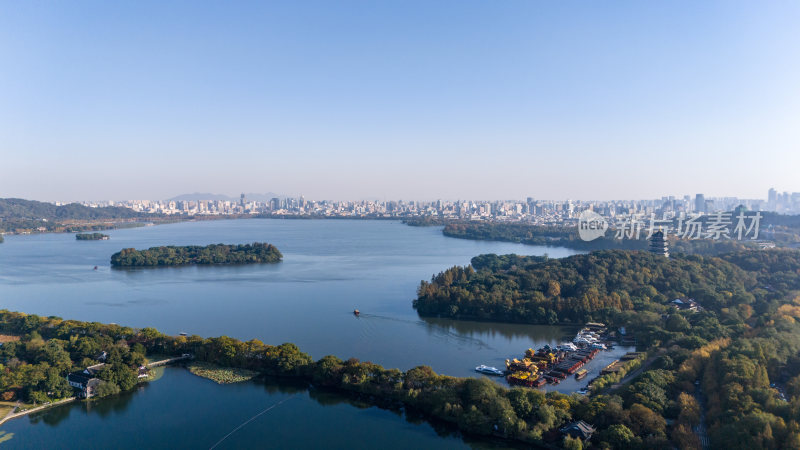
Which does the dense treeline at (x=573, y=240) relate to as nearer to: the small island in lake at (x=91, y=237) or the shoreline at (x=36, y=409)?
the shoreline at (x=36, y=409)

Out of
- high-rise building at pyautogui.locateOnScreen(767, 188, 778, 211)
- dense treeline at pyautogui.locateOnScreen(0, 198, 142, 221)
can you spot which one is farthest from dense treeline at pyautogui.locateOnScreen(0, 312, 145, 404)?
high-rise building at pyautogui.locateOnScreen(767, 188, 778, 211)

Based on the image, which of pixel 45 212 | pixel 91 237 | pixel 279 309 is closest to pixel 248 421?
pixel 279 309

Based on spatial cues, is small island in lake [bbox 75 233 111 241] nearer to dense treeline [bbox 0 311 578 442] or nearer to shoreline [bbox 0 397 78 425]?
dense treeline [bbox 0 311 578 442]

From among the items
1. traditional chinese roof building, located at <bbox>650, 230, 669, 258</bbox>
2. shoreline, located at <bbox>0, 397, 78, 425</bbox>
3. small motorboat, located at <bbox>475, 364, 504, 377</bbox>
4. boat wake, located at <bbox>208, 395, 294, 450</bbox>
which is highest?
traditional chinese roof building, located at <bbox>650, 230, 669, 258</bbox>

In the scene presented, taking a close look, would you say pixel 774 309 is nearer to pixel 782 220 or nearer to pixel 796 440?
pixel 796 440

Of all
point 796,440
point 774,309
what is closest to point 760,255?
point 774,309
